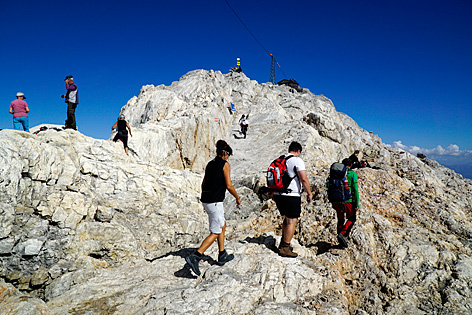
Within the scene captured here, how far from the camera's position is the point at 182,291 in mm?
4734

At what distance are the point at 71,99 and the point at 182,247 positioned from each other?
29.3ft

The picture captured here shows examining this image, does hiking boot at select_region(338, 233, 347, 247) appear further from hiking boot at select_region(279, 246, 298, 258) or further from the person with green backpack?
hiking boot at select_region(279, 246, 298, 258)

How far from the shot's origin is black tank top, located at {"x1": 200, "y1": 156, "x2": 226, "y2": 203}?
5.15m

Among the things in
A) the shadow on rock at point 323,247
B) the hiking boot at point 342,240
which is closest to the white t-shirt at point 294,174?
the hiking boot at point 342,240

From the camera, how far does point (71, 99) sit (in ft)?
36.7

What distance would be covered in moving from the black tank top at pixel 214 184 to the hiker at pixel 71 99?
9.76m

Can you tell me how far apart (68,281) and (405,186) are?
12.0 meters

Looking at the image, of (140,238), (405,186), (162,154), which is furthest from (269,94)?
(140,238)

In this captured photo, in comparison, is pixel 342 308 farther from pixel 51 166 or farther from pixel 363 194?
pixel 51 166

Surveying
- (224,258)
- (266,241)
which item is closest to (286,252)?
(266,241)

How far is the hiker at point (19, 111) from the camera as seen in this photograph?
30.5ft

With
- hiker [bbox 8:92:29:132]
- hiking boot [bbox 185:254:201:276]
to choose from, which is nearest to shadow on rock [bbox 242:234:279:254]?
hiking boot [bbox 185:254:201:276]

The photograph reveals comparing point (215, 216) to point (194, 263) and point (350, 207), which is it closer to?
point (194, 263)

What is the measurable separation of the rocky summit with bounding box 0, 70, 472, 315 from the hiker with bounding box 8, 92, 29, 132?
1272 mm
